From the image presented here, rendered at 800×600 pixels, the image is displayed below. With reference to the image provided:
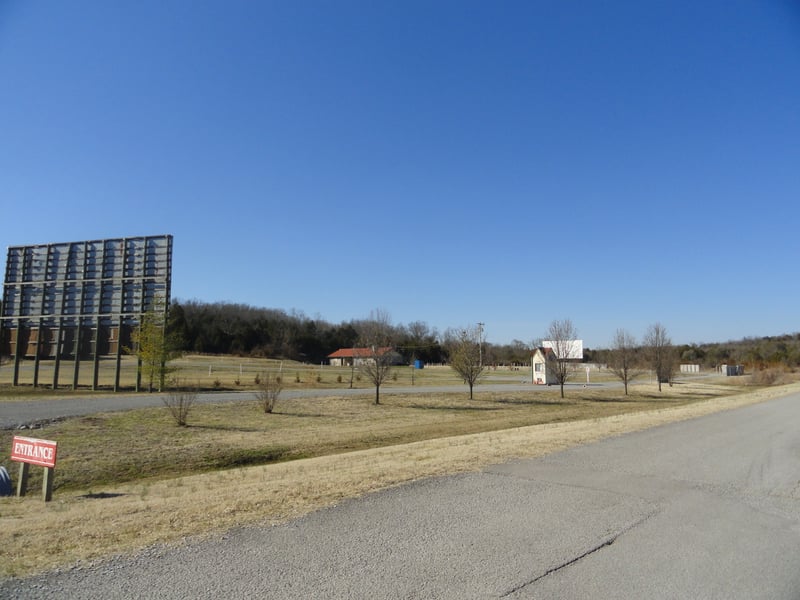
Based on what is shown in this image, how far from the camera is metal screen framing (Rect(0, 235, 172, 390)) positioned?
107 feet

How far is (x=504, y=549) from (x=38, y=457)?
24.8 feet

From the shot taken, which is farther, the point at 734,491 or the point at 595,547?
the point at 734,491

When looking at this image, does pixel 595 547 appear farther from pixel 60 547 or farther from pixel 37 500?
pixel 37 500

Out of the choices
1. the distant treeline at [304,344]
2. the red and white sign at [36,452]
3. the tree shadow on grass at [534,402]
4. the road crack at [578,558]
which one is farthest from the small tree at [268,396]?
the distant treeline at [304,344]

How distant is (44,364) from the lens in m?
60.0

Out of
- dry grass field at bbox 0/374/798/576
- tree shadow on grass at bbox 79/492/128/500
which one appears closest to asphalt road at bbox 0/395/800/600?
dry grass field at bbox 0/374/798/576

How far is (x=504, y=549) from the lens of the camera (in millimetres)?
4824

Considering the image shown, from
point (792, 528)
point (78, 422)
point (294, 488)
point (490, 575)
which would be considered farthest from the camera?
point (78, 422)

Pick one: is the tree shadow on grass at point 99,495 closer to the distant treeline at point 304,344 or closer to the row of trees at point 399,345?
the row of trees at point 399,345

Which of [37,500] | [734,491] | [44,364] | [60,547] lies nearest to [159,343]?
[37,500]

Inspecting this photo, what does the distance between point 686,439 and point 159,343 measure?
88.6 feet

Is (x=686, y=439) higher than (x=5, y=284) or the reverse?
the reverse

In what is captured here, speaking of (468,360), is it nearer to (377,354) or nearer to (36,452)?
(377,354)

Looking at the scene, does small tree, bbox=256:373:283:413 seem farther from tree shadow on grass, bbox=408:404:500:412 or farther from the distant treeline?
the distant treeline
